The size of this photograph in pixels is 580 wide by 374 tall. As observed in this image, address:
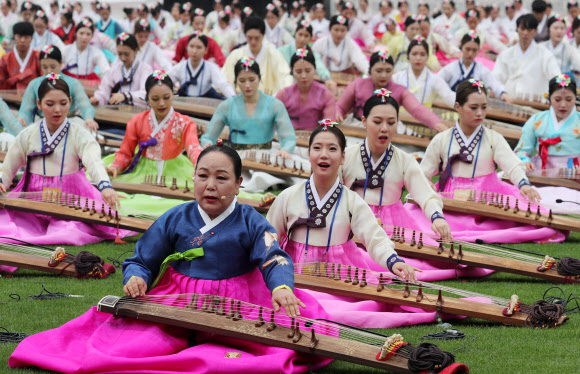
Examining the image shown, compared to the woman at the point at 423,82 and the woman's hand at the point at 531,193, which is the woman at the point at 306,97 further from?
the woman's hand at the point at 531,193

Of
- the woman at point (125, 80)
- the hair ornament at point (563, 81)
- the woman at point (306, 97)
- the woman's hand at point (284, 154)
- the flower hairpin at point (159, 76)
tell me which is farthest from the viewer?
the woman at point (125, 80)

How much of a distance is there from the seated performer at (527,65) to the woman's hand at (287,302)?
7.24 m

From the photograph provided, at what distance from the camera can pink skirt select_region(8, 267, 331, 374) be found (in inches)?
124

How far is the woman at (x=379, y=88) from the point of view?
7483 millimetres

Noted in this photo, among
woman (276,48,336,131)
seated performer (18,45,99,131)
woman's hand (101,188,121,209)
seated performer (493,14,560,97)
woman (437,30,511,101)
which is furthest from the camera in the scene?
seated performer (493,14,560,97)

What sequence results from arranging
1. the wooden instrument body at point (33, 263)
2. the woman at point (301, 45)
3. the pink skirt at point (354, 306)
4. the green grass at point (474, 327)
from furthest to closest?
the woman at point (301, 45), the wooden instrument body at point (33, 263), the pink skirt at point (354, 306), the green grass at point (474, 327)

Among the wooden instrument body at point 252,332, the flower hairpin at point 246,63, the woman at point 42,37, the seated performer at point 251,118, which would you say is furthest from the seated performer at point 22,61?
the wooden instrument body at point 252,332

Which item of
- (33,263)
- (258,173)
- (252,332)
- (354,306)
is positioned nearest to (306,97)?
(258,173)


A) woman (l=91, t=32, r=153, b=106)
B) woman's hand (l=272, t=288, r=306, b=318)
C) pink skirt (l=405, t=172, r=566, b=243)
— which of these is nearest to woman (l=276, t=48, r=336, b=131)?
woman (l=91, t=32, r=153, b=106)

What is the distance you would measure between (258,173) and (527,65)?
4138mm

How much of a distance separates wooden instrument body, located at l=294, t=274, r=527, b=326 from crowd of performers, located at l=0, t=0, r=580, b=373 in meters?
0.09

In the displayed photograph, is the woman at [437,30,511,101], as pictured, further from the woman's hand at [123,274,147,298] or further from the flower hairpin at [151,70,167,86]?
the woman's hand at [123,274,147,298]

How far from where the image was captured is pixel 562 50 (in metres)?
10.4

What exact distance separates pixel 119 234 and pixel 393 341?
9.96 ft
